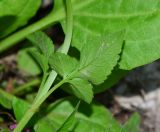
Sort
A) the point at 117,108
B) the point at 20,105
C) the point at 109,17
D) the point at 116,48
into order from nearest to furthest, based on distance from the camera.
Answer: the point at 116,48 < the point at 20,105 < the point at 109,17 < the point at 117,108

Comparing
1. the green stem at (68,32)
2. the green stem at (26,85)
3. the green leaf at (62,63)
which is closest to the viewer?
the green leaf at (62,63)

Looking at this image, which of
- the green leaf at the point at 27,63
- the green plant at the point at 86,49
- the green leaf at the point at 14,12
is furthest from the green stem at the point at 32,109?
the green leaf at the point at 27,63

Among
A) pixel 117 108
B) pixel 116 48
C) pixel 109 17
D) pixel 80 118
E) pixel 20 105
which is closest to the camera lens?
pixel 116 48

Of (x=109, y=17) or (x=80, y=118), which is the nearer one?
(x=109, y=17)

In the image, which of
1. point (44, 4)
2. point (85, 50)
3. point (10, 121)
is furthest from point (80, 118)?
point (44, 4)

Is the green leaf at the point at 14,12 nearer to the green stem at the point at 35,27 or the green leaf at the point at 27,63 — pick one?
the green stem at the point at 35,27

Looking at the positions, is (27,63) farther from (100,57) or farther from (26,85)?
(100,57)

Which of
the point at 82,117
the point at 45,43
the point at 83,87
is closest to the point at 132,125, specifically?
the point at 82,117

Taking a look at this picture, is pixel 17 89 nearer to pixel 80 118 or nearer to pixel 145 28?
pixel 80 118
